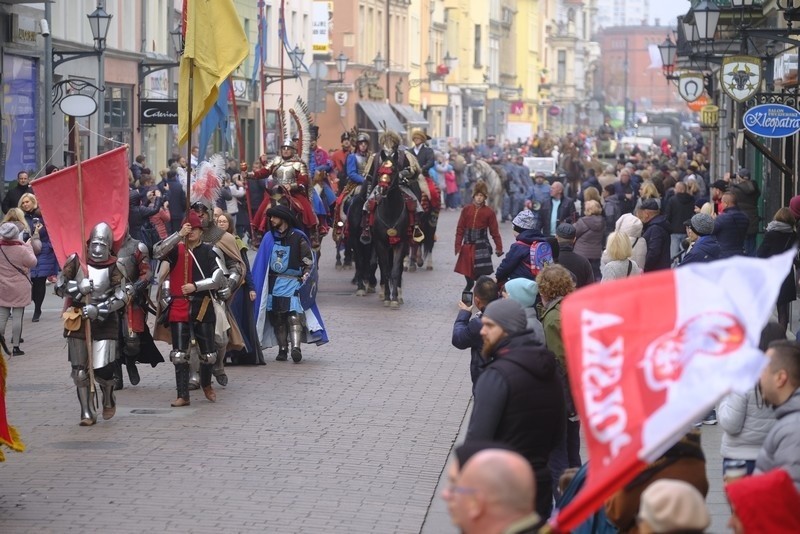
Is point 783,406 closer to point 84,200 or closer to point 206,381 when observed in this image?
point 84,200

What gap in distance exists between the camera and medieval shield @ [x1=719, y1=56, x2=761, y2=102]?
20.7 metres

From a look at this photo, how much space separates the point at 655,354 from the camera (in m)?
4.70

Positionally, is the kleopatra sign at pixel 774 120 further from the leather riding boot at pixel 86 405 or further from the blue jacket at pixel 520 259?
the leather riding boot at pixel 86 405

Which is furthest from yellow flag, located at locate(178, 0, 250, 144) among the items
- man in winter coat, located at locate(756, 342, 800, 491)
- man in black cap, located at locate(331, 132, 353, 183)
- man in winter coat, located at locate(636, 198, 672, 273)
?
man in black cap, located at locate(331, 132, 353, 183)

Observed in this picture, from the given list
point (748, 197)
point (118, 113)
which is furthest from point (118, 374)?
point (118, 113)

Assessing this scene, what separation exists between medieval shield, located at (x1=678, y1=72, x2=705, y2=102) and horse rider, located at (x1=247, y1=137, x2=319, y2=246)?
54.9ft

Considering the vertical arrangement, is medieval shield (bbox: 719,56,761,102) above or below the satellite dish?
above

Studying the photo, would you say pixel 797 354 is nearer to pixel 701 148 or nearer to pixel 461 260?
pixel 461 260

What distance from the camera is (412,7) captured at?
251 feet

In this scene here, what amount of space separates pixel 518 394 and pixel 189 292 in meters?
6.45

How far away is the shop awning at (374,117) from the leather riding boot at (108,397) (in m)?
49.4

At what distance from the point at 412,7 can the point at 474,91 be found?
14.9 m

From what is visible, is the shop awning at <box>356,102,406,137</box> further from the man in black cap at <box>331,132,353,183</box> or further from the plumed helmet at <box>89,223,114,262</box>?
the plumed helmet at <box>89,223,114,262</box>

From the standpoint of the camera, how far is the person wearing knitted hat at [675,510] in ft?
14.8
